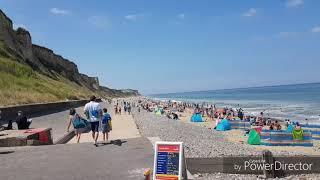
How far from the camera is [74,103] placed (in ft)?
186

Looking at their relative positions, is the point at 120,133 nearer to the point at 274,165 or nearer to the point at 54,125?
the point at 54,125

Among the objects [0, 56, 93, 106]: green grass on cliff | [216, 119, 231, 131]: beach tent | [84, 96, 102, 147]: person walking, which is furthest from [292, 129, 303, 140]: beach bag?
[0, 56, 93, 106]: green grass on cliff

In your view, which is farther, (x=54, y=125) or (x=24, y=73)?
(x=24, y=73)

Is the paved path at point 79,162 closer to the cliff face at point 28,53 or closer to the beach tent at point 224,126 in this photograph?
the beach tent at point 224,126

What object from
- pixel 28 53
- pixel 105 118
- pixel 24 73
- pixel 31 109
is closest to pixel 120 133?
pixel 105 118

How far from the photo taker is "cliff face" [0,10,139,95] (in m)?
76.0

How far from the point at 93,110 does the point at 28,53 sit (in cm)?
8098

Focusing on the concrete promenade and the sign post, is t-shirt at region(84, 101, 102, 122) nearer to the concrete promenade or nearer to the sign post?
the concrete promenade

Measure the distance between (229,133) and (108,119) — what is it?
60.0 ft

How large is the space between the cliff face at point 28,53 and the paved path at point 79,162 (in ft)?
189

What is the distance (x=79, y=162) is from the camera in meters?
10.6

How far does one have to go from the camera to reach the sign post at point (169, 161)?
8.08 meters

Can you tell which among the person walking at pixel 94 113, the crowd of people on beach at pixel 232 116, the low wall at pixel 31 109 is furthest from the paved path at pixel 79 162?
the crowd of people on beach at pixel 232 116

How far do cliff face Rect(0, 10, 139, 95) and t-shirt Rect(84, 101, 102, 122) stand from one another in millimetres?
56736
